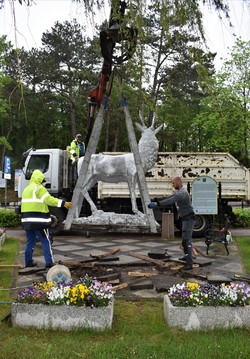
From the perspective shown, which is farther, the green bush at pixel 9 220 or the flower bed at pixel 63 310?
the green bush at pixel 9 220

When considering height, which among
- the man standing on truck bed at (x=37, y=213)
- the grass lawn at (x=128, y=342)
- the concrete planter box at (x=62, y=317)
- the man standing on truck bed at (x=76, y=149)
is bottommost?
the grass lawn at (x=128, y=342)

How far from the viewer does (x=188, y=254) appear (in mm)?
7652

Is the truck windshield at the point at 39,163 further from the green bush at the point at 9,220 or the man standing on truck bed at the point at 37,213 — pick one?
the man standing on truck bed at the point at 37,213

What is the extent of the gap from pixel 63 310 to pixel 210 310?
1.61 metres

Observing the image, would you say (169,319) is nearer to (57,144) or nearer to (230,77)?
(230,77)

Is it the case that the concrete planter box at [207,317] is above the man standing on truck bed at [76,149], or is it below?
below

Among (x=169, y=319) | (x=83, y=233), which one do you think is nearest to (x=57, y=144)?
(x=83, y=233)

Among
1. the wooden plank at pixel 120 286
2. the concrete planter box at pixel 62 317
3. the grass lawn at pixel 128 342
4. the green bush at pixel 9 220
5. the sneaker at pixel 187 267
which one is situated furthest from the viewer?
the green bush at pixel 9 220

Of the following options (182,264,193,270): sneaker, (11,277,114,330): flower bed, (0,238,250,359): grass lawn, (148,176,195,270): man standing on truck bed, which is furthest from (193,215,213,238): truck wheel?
(11,277,114,330): flower bed

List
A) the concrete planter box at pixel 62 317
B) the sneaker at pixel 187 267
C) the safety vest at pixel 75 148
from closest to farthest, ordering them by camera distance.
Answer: the concrete planter box at pixel 62 317
the sneaker at pixel 187 267
the safety vest at pixel 75 148

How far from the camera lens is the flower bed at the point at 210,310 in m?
4.57

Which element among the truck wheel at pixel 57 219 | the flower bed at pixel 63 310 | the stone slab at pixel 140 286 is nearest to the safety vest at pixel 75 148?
the truck wheel at pixel 57 219

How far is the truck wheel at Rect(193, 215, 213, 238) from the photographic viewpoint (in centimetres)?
1270

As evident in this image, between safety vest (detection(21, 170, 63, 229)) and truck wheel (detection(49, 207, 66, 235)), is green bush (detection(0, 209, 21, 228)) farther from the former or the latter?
safety vest (detection(21, 170, 63, 229))
